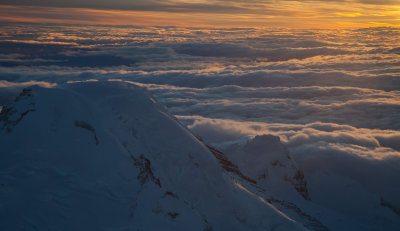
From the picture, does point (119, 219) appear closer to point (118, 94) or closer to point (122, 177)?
point (122, 177)

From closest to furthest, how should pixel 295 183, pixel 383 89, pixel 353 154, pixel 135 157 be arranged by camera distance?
pixel 135 157
pixel 295 183
pixel 353 154
pixel 383 89

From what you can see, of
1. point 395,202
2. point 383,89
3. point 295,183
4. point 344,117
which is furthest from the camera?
Result: point 383,89

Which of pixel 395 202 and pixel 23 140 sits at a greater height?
pixel 23 140

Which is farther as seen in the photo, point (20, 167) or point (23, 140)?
point (23, 140)

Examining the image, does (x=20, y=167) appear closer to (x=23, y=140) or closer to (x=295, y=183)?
(x=23, y=140)

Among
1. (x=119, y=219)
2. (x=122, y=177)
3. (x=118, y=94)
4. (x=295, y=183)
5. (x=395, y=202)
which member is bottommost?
(x=395, y=202)

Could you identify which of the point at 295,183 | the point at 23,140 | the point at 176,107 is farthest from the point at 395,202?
the point at 176,107
